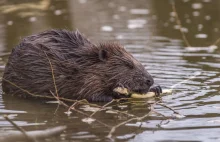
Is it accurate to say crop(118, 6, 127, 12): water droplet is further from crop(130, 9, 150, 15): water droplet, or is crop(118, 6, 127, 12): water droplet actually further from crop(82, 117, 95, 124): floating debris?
crop(82, 117, 95, 124): floating debris

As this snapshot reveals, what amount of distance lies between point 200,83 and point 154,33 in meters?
3.39

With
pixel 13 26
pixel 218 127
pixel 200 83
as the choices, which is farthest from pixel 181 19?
pixel 218 127

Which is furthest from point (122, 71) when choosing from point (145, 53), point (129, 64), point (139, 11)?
point (139, 11)

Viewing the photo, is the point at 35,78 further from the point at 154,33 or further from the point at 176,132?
Result: the point at 154,33

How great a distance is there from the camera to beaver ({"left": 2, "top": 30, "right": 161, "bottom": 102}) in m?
5.84

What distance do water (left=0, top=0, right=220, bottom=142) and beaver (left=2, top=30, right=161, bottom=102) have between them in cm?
20

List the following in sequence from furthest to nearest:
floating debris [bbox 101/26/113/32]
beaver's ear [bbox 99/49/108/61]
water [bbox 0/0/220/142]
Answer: floating debris [bbox 101/26/113/32] < beaver's ear [bbox 99/49/108/61] < water [bbox 0/0/220/142]

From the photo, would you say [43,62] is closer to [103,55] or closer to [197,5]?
[103,55]

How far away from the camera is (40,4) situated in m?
13.1

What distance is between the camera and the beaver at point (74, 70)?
5840mm

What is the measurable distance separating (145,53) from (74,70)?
235 cm

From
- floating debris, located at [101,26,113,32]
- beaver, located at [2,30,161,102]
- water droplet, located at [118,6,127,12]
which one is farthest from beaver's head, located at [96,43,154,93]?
water droplet, located at [118,6,127,12]

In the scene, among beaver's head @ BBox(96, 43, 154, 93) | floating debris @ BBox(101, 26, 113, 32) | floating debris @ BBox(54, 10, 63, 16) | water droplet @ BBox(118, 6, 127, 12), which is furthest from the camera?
water droplet @ BBox(118, 6, 127, 12)

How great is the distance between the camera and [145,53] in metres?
8.11
